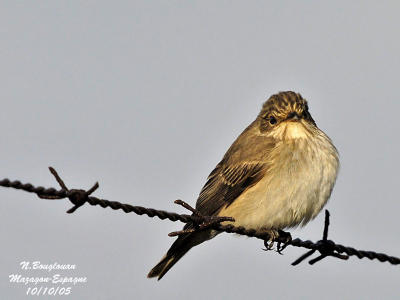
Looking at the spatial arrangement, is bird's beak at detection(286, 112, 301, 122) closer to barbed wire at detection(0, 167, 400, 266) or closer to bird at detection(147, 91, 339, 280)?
bird at detection(147, 91, 339, 280)

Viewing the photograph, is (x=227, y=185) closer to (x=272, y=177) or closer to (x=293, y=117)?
(x=272, y=177)

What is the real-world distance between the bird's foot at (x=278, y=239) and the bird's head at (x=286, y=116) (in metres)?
1.28

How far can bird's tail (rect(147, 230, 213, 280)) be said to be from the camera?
976 centimetres

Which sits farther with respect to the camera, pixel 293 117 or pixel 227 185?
pixel 293 117

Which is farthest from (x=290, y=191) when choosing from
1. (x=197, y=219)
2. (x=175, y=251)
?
(x=197, y=219)

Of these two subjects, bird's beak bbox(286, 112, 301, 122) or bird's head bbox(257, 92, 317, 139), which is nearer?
bird's head bbox(257, 92, 317, 139)

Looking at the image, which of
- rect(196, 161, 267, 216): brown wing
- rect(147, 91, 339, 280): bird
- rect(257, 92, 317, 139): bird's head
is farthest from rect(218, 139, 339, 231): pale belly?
rect(257, 92, 317, 139): bird's head

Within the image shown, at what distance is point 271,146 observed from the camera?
9852 millimetres

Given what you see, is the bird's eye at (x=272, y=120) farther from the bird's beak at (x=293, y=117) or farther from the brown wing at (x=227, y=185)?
the brown wing at (x=227, y=185)

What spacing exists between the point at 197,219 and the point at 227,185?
323cm

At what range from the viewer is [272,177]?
9.41 meters

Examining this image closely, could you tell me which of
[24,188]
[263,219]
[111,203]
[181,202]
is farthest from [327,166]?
[24,188]

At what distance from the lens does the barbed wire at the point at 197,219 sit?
5.49 metres

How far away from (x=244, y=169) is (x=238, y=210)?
649mm
